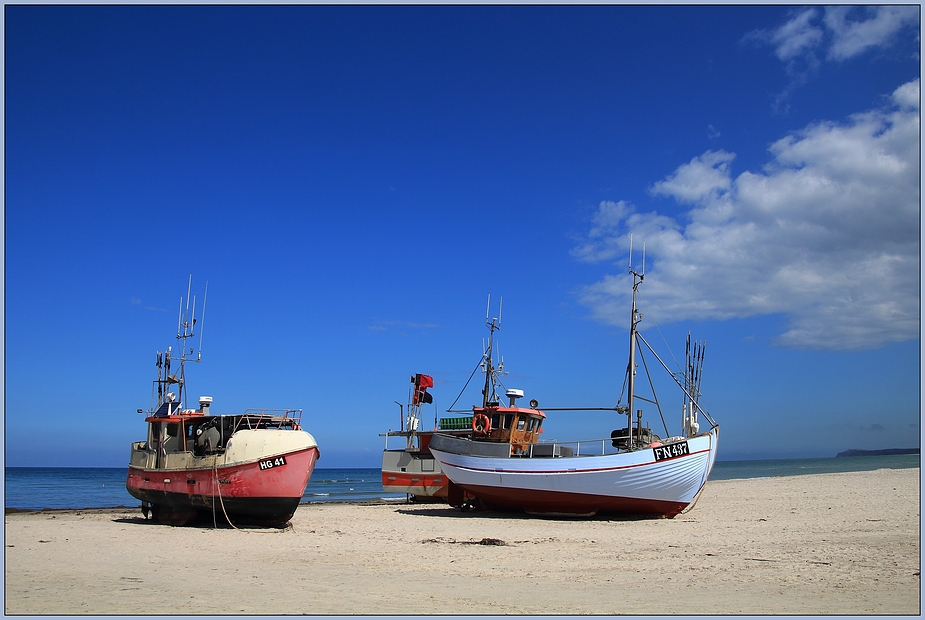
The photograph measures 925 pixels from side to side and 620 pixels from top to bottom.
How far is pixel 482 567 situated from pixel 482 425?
42.6 feet

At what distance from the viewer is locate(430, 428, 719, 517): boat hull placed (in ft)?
72.0

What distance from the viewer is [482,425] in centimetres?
2591

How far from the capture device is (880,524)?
19.9 metres

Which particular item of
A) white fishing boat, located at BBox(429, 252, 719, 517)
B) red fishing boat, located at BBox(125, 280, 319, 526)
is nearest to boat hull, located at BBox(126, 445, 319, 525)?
red fishing boat, located at BBox(125, 280, 319, 526)

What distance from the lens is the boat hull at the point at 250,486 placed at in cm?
2069

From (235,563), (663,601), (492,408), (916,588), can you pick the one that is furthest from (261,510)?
(916,588)

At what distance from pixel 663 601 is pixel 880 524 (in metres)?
14.1

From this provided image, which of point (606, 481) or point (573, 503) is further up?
point (606, 481)

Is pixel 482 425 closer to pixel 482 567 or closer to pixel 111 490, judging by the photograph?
pixel 482 567

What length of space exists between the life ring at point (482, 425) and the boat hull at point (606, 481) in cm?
132

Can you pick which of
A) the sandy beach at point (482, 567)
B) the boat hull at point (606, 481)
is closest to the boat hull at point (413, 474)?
the boat hull at point (606, 481)

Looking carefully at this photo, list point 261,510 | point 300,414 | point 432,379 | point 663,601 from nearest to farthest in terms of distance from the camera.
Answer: point 663,601 < point 261,510 < point 300,414 < point 432,379

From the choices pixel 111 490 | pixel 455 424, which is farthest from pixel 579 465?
pixel 111 490

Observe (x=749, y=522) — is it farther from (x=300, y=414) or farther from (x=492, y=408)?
(x=300, y=414)
